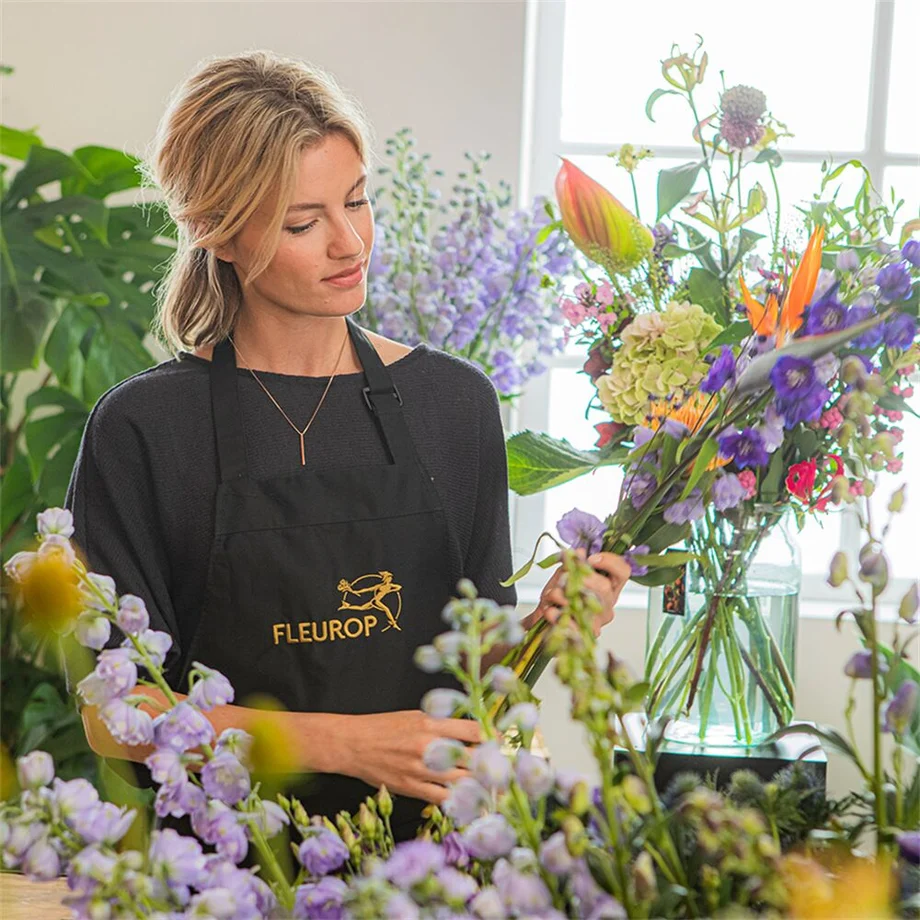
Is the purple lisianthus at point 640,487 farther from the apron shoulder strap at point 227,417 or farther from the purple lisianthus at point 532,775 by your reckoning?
the apron shoulder strap at point 227,417

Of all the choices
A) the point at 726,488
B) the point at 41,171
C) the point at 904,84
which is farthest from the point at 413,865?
the point at 904,84

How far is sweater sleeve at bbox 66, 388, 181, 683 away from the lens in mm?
1286

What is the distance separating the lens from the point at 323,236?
1.29m

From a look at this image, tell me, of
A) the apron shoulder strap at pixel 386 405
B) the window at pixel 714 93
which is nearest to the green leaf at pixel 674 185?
the apron shoulder strap at pixel 386 405

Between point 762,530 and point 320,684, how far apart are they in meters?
0.52

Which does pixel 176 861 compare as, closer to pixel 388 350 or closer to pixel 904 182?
pixel 388 350

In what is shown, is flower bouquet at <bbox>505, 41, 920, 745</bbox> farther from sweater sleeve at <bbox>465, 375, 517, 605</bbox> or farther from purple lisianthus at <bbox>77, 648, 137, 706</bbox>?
purple lisianthus at <bbox>77, 648, 137, 706</bbox>

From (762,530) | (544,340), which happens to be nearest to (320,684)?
(762,530)

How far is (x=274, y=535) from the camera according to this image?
4.37 feet

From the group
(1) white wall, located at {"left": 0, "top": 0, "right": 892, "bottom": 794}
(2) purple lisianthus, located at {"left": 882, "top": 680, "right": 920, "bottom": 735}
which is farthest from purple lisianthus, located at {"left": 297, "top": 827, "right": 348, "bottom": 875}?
(1) white wall, located at {"left": 0, "top": 0, "right": 892, "bottom": 794}

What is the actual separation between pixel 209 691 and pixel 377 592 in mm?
801

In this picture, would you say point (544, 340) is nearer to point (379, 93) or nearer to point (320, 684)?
point (379, 93)

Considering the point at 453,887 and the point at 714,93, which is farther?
the point at 714,93

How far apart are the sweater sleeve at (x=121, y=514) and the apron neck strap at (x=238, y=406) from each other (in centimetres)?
9
